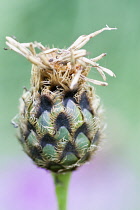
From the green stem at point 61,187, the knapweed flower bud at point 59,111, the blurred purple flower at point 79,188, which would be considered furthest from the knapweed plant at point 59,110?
the blurred purple flower at point 79,188

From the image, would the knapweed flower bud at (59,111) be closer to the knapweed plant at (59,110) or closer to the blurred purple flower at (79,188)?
the knapweed plant at (59,110)

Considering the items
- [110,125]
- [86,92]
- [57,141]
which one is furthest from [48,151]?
[110,125]

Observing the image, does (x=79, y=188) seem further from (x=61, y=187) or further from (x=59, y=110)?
(x=59, y=110)

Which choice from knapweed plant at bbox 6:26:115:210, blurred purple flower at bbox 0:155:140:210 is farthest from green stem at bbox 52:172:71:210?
blurred purple flower at bbox 0:155:140:210

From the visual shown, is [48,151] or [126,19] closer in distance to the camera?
[48,151]

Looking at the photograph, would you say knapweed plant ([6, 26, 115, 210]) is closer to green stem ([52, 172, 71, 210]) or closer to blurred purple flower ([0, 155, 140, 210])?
green stem ([52, 172, 71, 210])

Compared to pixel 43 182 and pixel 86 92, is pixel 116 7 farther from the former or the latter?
pixel 86 92
